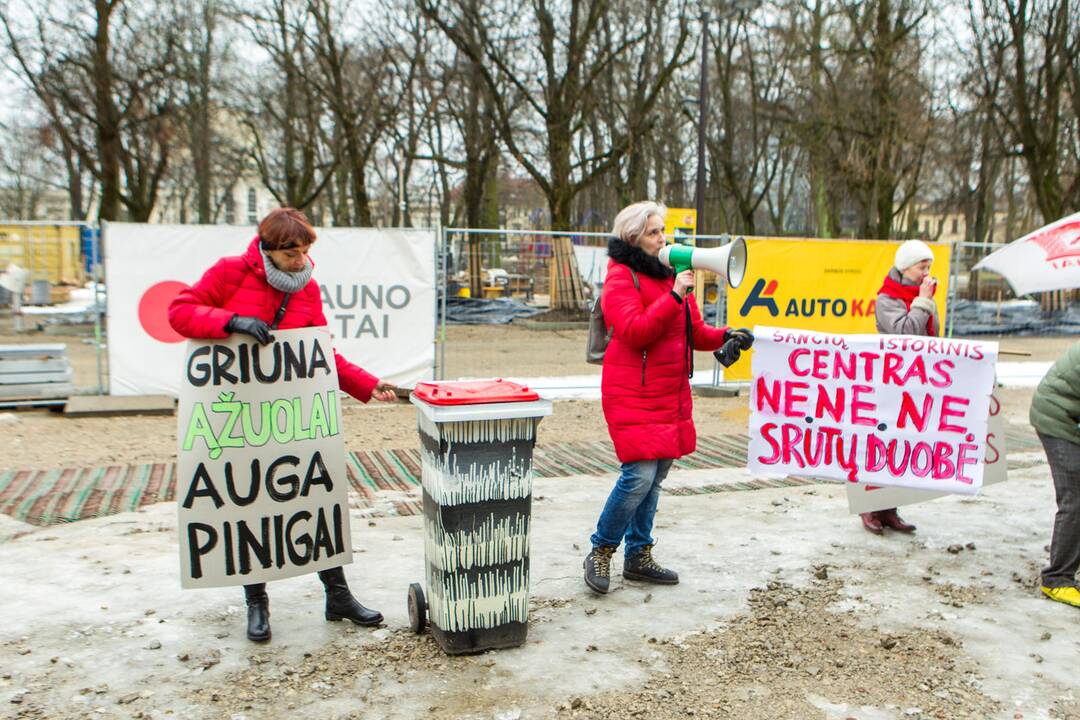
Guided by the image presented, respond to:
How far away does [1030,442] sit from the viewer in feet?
28.3

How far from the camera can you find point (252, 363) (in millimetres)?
3809

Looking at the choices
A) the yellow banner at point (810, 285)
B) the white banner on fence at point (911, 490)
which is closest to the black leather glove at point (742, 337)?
the white banner on fence at point (911, 490)

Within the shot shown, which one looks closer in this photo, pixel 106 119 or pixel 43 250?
pixel 43 250

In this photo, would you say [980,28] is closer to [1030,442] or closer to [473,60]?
[473,60]

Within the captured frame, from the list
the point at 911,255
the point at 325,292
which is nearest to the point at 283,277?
the point at 911,255

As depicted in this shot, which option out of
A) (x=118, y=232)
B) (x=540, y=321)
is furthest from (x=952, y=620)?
(x=540, y=321)

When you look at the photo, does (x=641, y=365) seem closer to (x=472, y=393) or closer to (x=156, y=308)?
(x=472, y=393)

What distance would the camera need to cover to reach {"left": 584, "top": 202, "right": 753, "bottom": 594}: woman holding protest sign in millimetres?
4188

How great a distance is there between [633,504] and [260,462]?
1.71m

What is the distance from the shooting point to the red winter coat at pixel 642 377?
13.8ft

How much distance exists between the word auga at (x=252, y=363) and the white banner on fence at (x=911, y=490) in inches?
128

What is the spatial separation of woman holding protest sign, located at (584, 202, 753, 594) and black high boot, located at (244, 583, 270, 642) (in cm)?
161

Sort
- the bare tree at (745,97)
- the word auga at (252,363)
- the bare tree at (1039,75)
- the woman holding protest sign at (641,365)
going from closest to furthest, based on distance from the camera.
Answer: the word auga at (252,363) → the woman holding protest sign at (641,365) → the bare tree at (1039,75) → the bare tree at (745,97)

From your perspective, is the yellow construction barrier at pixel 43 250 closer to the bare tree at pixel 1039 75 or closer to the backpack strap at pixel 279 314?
the backpack strap at pixel 279 314
